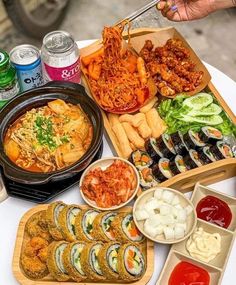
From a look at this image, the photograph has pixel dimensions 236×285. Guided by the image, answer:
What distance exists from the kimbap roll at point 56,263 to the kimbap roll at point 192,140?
779 millimetres

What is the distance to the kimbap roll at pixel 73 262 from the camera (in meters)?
1.97

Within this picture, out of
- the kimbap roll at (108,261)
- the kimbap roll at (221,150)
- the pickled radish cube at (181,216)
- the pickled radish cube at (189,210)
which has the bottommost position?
the kimbap roll at (221,150)

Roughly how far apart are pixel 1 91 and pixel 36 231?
0.75m

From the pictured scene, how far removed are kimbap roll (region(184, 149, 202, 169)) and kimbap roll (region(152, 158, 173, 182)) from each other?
0.09 meters

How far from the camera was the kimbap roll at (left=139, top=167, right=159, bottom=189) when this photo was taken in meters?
2.29

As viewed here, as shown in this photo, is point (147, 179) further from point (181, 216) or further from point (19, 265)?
point (19, 265)

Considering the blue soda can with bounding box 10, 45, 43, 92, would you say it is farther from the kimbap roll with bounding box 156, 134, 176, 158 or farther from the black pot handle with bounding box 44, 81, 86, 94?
the kimbap roll with bounding box 156, 134, 176, 158

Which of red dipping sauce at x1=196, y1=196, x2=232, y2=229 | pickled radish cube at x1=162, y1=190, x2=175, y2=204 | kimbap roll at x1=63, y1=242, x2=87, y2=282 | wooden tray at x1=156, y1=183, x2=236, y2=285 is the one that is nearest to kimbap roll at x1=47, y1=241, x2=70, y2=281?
kimbap roll at x1=63, y1=242, x2=87, y2=282

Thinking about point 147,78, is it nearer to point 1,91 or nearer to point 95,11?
point 1,91

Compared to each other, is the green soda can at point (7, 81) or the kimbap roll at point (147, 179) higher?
the green soda can at point (7, 81)

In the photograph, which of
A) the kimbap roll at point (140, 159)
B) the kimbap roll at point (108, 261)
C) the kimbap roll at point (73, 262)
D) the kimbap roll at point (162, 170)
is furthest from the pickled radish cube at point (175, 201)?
the kimbap roll at point (73, 262)

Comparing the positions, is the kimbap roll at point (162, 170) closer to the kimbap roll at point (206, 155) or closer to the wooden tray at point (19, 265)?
the kimbap roll at point (206, 155)

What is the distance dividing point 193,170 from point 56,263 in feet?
2.37

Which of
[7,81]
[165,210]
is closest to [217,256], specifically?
[165,210]
